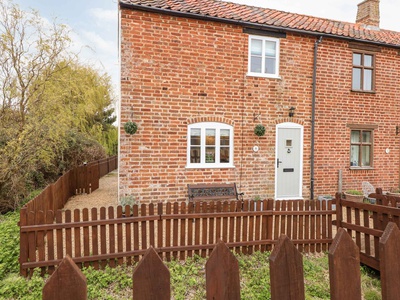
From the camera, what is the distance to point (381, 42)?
1055 centimetres

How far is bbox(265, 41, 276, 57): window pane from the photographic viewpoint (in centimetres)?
959

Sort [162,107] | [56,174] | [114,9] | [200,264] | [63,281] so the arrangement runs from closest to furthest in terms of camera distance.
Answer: [63,281]
[200,264]
[162,107]
[114,9]
[56,174]

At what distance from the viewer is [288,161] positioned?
9906mm

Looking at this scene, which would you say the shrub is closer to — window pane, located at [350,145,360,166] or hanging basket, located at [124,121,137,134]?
hanging basket, located at [124,121,137,134]

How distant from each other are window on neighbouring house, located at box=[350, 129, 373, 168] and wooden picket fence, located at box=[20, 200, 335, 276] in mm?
6252

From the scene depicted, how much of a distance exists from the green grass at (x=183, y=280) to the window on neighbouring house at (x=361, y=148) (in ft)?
23.3

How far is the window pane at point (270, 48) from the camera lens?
9.59m

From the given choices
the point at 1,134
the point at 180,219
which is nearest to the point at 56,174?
the point at 1,134

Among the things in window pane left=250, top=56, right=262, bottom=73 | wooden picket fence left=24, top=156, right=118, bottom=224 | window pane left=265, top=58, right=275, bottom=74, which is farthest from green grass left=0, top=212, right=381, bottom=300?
window pane left=265, top=58, right=275, bottom=74

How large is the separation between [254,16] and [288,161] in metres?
5.26

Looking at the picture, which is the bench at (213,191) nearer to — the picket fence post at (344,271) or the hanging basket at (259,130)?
the hanging basket at (259,130)

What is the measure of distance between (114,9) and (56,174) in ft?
22.9

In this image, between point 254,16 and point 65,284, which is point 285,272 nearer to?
point 65,284

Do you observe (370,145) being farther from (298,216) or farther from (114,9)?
(114,9)
